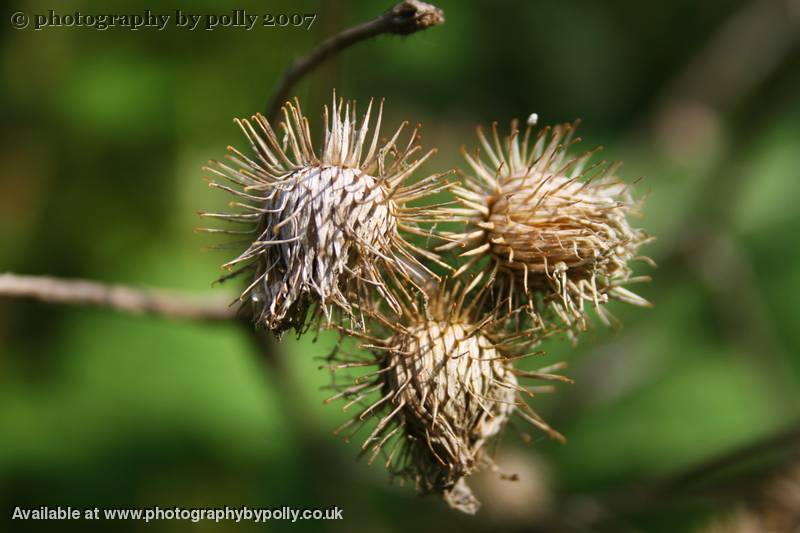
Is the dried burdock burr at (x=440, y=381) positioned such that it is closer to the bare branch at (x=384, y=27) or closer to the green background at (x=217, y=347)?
the bare branch at (x=384, y=27)

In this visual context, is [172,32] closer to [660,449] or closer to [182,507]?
[182,507]

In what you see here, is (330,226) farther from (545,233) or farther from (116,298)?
(116,298)

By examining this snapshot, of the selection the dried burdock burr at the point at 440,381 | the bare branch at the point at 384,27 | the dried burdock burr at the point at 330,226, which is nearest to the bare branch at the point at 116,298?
the dried burdock burr at the point at 330,226

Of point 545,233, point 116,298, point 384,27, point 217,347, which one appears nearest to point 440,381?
point 545,233

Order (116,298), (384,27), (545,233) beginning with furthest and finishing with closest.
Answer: (116,298) < (545,233) < (384,27)

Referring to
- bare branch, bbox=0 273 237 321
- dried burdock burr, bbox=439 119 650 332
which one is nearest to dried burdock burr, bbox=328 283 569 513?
dried burdock burr, bbox=439 119 650 332
